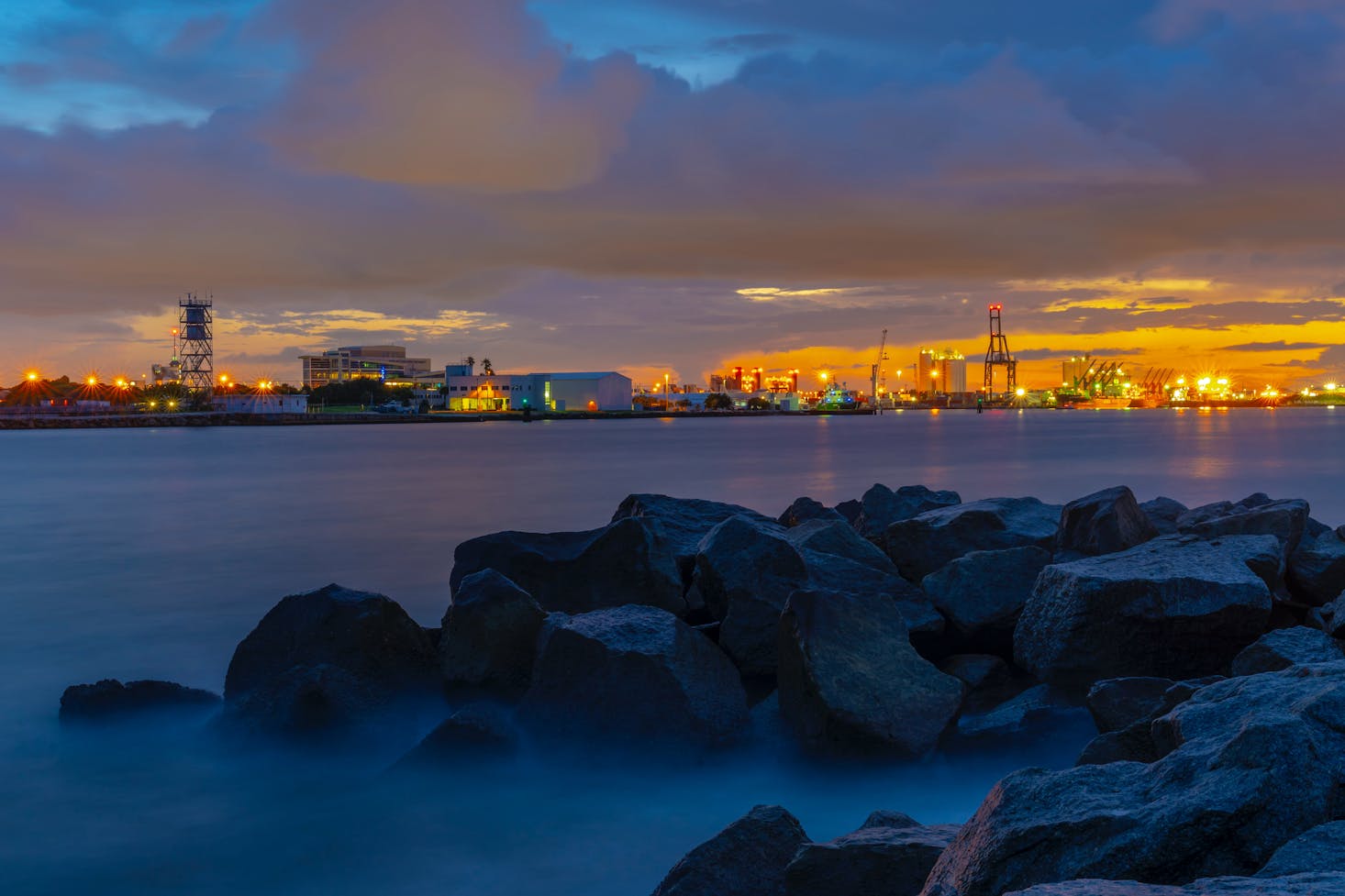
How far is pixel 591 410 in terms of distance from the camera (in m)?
145

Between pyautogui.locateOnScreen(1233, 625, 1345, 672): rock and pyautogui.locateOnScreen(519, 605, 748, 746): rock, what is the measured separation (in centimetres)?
319

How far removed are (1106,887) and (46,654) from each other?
462 inches

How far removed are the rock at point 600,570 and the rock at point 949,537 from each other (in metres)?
2.78

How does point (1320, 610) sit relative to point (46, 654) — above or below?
above

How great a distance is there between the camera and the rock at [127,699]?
8.60 m

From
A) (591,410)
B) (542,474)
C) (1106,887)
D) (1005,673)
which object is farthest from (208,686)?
(591,410)

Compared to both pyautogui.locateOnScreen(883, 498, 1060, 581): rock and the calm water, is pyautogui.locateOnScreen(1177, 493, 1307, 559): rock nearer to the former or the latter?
pyautogui.locateOnScreen(883, 498, 1060, 581): rock

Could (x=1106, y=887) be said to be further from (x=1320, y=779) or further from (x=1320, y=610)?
(x=1320, y=610)

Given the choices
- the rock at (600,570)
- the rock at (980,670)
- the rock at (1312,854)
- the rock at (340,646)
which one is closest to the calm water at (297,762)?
the rock at (340,646)

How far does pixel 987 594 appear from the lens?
29.6 ft

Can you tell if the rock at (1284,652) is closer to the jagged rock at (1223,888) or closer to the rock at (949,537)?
the jagged rock at (1223,888)

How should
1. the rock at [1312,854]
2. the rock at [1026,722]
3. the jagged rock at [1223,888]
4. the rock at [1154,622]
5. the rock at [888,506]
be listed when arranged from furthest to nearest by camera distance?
the rock at [888,506] < the rock at [1154,622] < the rock at [1026,722] < the rock at [1312,854] < the jagged rock at [1223,888]

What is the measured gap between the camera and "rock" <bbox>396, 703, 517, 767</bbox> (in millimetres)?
7297

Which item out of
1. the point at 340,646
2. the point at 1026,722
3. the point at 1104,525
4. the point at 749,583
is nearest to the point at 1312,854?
the point at 1026,722
